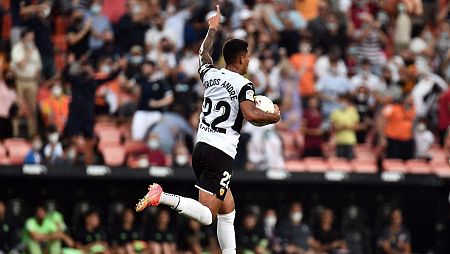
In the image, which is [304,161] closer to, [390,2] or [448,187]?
[448,187]

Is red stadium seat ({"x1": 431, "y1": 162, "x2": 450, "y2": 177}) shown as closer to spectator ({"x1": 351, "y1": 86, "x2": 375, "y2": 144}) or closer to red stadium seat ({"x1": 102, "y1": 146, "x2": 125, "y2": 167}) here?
spectator ({"x1": 351, "y1": 86, "x2": 375, "y2": 144})

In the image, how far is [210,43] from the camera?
12211mm

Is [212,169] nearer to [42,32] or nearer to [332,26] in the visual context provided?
[42,32]

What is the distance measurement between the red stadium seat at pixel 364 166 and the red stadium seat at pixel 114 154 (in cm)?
377

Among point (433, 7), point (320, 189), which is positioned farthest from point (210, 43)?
point (433, 7)

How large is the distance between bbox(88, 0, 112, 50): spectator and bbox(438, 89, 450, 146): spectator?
223 inches

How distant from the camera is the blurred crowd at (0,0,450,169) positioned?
18.7 m

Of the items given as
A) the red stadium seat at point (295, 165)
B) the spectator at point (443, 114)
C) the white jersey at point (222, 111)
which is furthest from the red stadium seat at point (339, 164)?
the white jersey at point (222, 111)

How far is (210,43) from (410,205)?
30.3 feet

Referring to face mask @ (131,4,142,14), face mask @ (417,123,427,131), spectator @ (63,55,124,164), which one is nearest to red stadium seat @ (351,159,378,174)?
face mask @ (417,123,427,131)

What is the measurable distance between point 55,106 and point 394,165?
556 centimetres

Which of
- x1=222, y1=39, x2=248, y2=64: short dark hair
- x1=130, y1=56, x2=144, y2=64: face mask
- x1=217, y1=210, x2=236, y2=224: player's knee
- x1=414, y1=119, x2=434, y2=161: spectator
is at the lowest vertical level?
x1=414, y1=119, x2=434, y2=161: spectator

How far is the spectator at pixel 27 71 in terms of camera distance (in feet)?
61.9

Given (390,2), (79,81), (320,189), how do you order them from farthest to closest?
(390,2), (320,189), (79,81)
